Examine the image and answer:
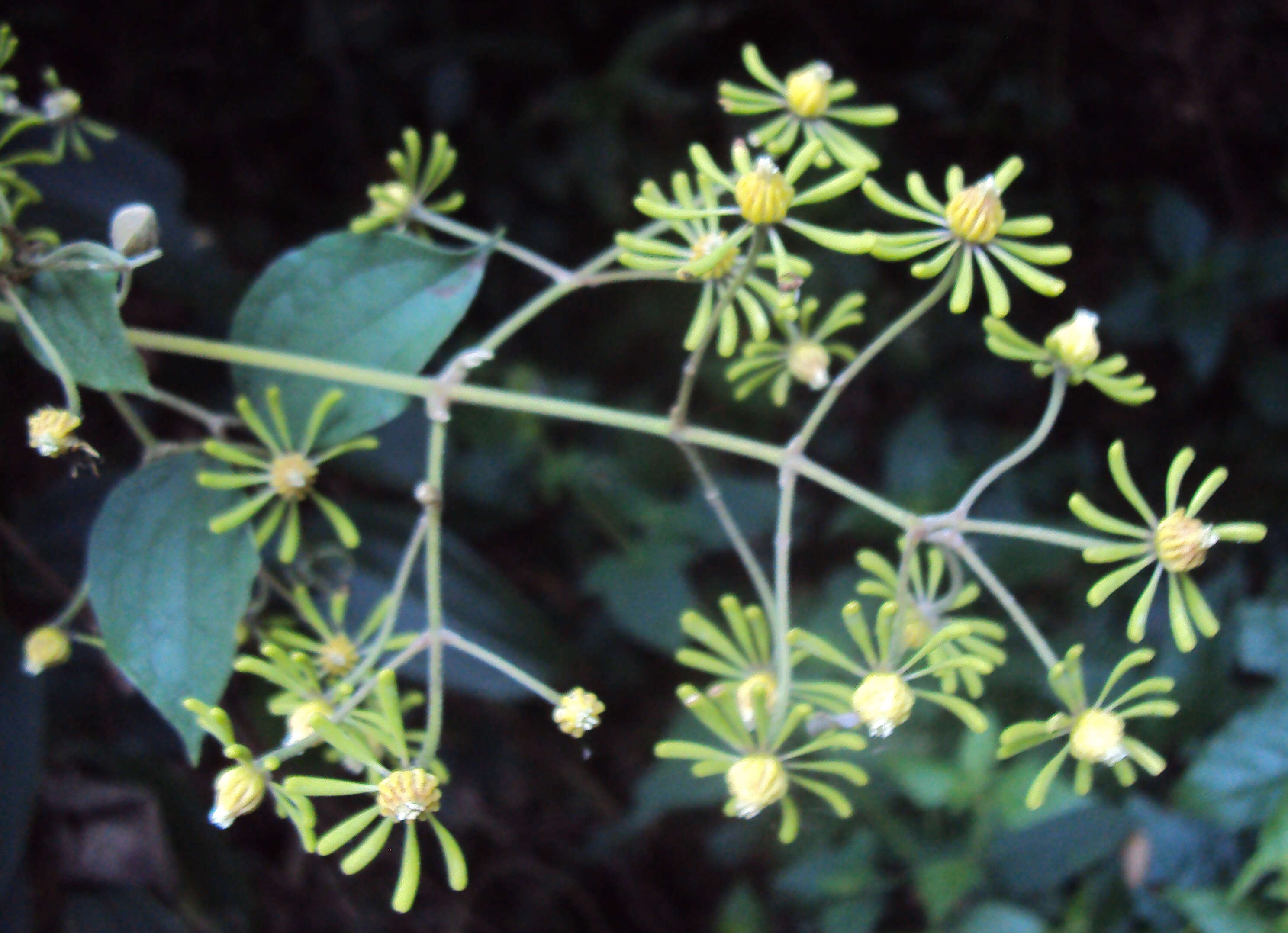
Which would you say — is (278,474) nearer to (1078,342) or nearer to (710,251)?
(710,251)

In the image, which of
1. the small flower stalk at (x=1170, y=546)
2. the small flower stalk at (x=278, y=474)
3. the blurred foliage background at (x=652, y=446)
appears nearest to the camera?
the small flower stalk at (x=1170, y=546)

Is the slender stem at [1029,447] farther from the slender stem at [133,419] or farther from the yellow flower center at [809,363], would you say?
the slender stem at [133,419]

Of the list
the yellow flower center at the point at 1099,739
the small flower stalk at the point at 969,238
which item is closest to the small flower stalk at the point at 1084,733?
the yellow flower center at the point at 1099,739

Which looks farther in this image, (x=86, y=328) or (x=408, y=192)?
(x=408, y=192)

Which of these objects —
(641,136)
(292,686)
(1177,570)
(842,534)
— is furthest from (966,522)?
(641,136)

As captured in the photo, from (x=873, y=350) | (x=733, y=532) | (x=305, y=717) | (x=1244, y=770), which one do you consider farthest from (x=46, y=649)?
(x=1244, y=770)

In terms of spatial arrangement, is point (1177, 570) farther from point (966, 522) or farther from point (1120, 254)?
point (1120, 254)

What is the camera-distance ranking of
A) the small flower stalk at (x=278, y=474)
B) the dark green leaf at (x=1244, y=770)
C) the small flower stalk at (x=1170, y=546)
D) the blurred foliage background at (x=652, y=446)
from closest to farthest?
the small flower stalk at (x=1170, y=546) → the small flower stalk at (x=278, y=474) → the dark green leaf at (x=1244, y=770) → the blurred foliage background at (x=652, y=446)
